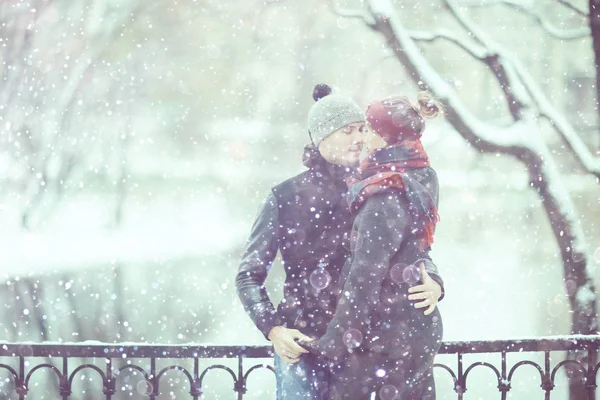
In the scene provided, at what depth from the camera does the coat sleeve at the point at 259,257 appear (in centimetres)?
250

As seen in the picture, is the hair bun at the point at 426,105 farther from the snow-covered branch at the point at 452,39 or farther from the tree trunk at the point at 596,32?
the tree trunk at the point at 596,32

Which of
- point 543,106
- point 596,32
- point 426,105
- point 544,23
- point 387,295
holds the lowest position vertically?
point 387,295

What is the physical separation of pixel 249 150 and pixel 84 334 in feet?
A: 15.1

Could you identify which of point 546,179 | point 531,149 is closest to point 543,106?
point 531,149

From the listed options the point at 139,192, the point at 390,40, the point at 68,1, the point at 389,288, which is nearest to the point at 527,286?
the point at 139,192

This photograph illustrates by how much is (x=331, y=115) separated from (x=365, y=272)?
2.52 feet

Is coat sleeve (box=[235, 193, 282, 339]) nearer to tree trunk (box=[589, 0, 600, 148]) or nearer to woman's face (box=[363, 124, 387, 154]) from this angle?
woman's face (box=[363, 124, 387, 154])

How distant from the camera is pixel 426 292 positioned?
2.10 meters

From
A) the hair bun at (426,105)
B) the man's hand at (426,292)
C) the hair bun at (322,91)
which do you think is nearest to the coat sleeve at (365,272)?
the man's hand at (426,292)

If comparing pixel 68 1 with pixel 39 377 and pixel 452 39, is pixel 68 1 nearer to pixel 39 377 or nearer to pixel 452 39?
pixel 452 39

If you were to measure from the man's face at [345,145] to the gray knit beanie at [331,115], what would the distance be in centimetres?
2

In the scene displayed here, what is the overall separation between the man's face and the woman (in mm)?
335

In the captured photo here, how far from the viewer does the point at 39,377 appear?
34.8ft

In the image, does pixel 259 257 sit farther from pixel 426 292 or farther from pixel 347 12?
pixel 347 12
